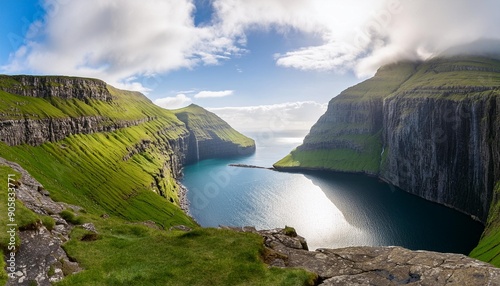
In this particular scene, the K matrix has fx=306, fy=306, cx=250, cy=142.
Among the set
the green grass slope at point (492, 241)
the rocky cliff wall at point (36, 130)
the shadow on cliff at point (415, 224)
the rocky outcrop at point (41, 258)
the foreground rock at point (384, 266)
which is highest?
the rocky cliff wall at point (36, 130)

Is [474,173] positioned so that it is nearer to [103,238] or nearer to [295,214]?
[295,214]

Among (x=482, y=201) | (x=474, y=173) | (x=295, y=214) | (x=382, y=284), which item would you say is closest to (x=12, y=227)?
(x=382, y=284)

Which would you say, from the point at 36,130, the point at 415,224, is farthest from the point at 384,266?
the point at 36,130

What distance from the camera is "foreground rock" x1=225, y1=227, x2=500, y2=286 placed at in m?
23.1

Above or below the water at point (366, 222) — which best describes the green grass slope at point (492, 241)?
above

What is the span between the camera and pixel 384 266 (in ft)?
85.6

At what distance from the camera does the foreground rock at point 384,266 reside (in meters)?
23.1

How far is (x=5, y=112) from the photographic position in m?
144

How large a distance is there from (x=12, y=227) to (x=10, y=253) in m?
3.78

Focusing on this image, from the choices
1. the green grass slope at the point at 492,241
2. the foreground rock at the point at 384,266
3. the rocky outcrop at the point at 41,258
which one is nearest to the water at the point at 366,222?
the green grass slope at the point at 492,241

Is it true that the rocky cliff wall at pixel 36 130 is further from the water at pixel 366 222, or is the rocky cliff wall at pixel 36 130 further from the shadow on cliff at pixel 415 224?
the shadow on cliff at pixel 415 224

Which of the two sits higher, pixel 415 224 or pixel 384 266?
pixel 384 266

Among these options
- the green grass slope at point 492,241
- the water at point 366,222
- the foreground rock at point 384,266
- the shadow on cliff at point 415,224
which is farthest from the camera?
the water at point 366,222

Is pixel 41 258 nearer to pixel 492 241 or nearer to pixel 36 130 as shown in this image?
pixel 492 241
